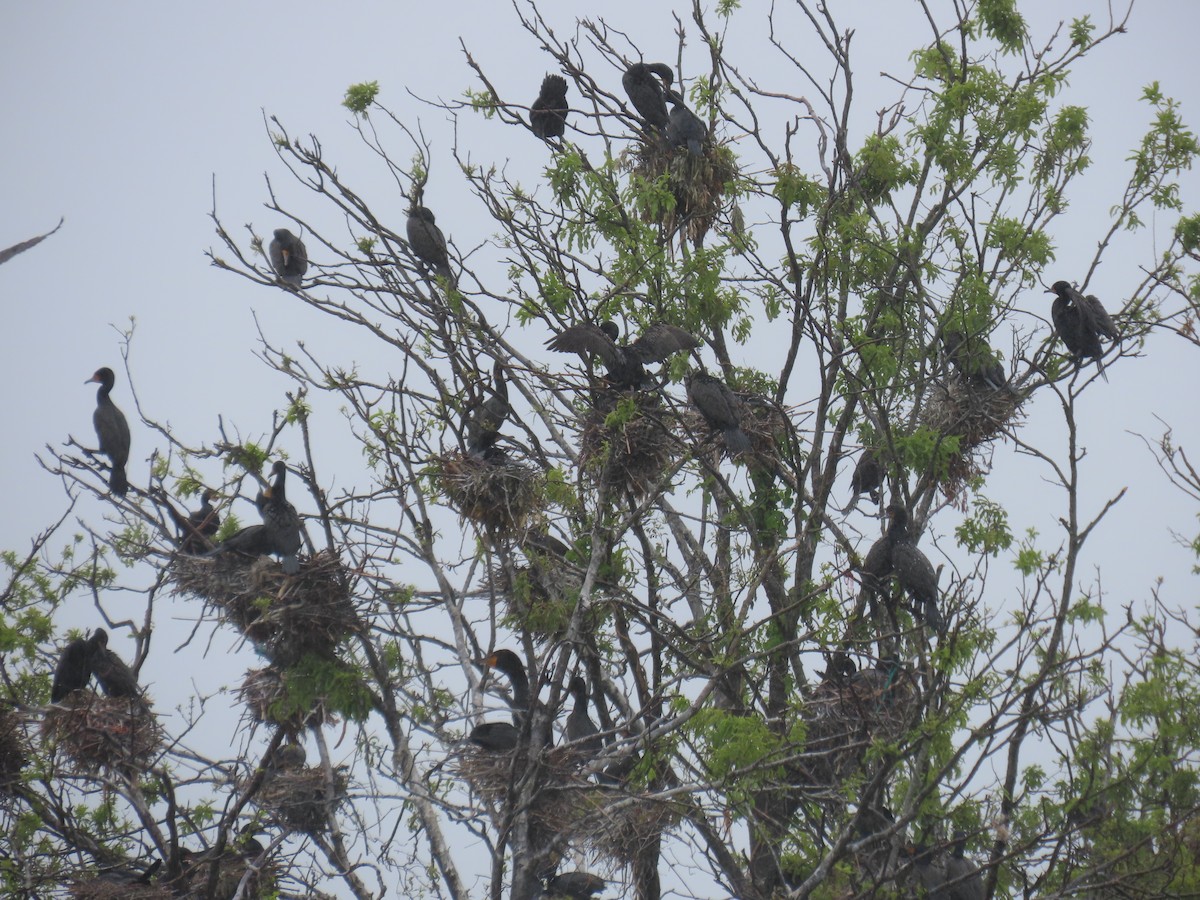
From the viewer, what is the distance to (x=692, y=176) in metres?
12.0

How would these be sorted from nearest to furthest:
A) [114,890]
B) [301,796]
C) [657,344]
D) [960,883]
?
[114,890] → [657,344] → [960,883] → [301,796]

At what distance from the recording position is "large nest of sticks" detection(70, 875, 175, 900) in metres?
8.70

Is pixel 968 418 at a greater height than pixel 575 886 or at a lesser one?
greater

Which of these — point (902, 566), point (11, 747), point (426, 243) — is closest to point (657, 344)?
point (902, 566)

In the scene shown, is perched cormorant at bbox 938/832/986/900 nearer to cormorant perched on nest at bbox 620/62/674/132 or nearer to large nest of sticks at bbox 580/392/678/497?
large nest of sticks at bbox 580/392/678/497

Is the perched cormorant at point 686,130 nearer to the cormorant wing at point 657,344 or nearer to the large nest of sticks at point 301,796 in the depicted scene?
the cormorant wing at point 657,344

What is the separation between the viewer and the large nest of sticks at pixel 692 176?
12047mm

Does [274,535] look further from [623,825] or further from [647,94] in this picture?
[647,94]

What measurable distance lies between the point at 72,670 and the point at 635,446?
5658 mm

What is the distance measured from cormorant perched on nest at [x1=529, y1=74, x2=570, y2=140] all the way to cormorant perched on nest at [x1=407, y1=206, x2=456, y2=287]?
1.58 meters

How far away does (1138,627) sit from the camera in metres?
9.83

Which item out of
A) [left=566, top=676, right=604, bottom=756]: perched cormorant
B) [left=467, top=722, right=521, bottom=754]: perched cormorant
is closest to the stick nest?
[left=566, top=676, right=604, bottom=756]: perched cormorant

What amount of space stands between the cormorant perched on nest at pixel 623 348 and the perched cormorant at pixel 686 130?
10.6 feet

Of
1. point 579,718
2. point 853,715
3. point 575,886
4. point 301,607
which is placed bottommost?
point 575,886
